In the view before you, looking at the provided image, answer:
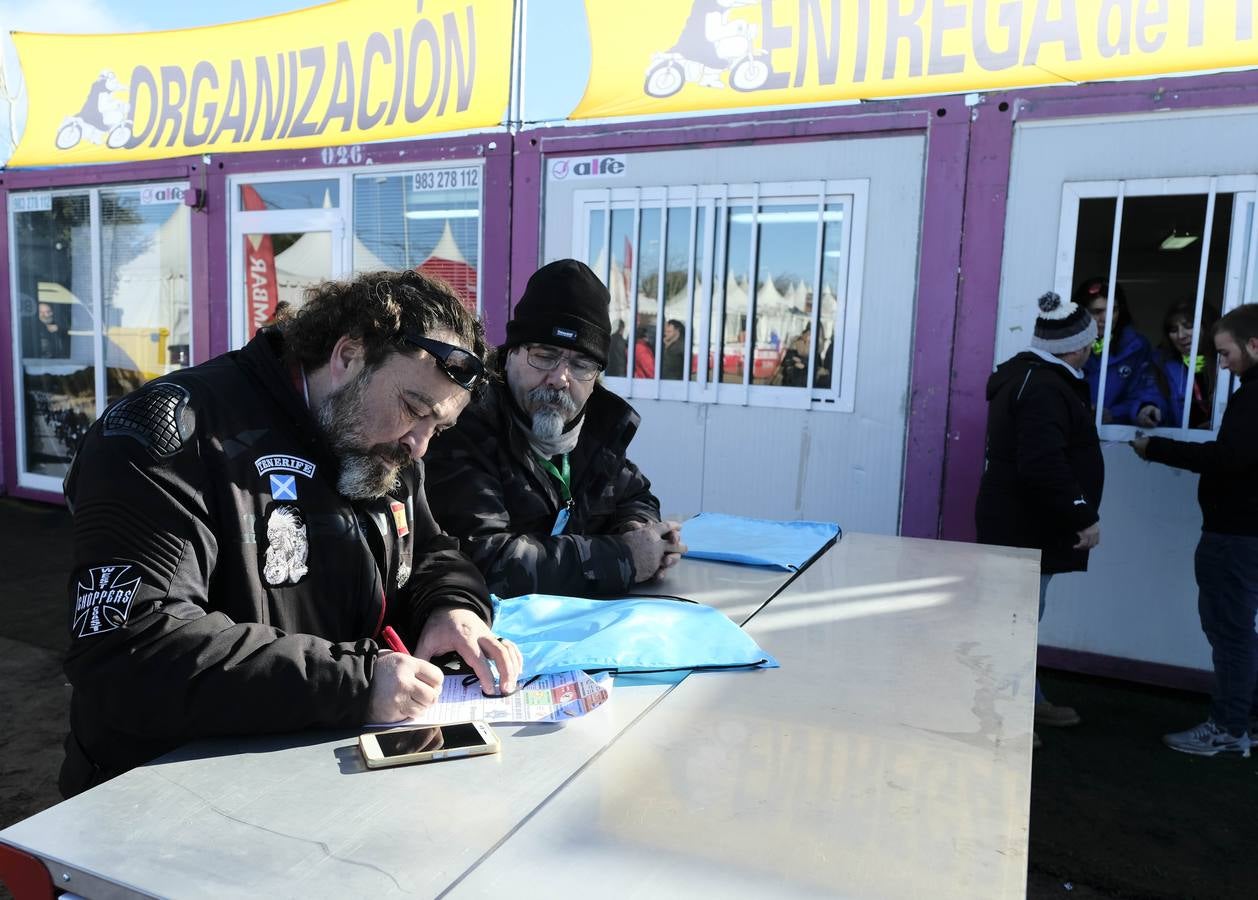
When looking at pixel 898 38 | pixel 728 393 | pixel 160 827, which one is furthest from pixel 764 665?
pixel 898 38

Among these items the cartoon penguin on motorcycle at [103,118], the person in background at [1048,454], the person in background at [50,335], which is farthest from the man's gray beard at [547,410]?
the person in background at [50,335]

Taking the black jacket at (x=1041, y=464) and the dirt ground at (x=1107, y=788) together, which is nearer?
the dirt ground at (x=1107, y=788)

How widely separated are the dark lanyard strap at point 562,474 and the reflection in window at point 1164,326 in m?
2.53

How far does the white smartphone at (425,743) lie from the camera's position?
117 cm

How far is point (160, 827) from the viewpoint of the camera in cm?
100

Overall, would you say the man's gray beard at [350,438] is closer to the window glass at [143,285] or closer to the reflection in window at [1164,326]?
the reflection in window at [1164,326]

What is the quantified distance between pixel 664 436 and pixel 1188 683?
254cm

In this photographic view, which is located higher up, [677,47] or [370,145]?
[677,47]

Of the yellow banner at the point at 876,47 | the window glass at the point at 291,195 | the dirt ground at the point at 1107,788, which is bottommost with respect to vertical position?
the dirt ground at the point at 1107,788

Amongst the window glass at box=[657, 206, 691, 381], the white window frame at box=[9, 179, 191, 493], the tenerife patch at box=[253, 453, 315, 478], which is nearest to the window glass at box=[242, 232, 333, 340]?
the white window frame at box=[9, 179, 191, 493]

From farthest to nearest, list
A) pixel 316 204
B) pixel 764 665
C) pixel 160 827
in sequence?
pixel 316 204 → pixel 764 665 → pixel 160 827

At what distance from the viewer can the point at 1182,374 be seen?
3.67m

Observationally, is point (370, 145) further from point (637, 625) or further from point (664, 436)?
point (637, 625)

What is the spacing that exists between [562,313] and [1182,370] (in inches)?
112
